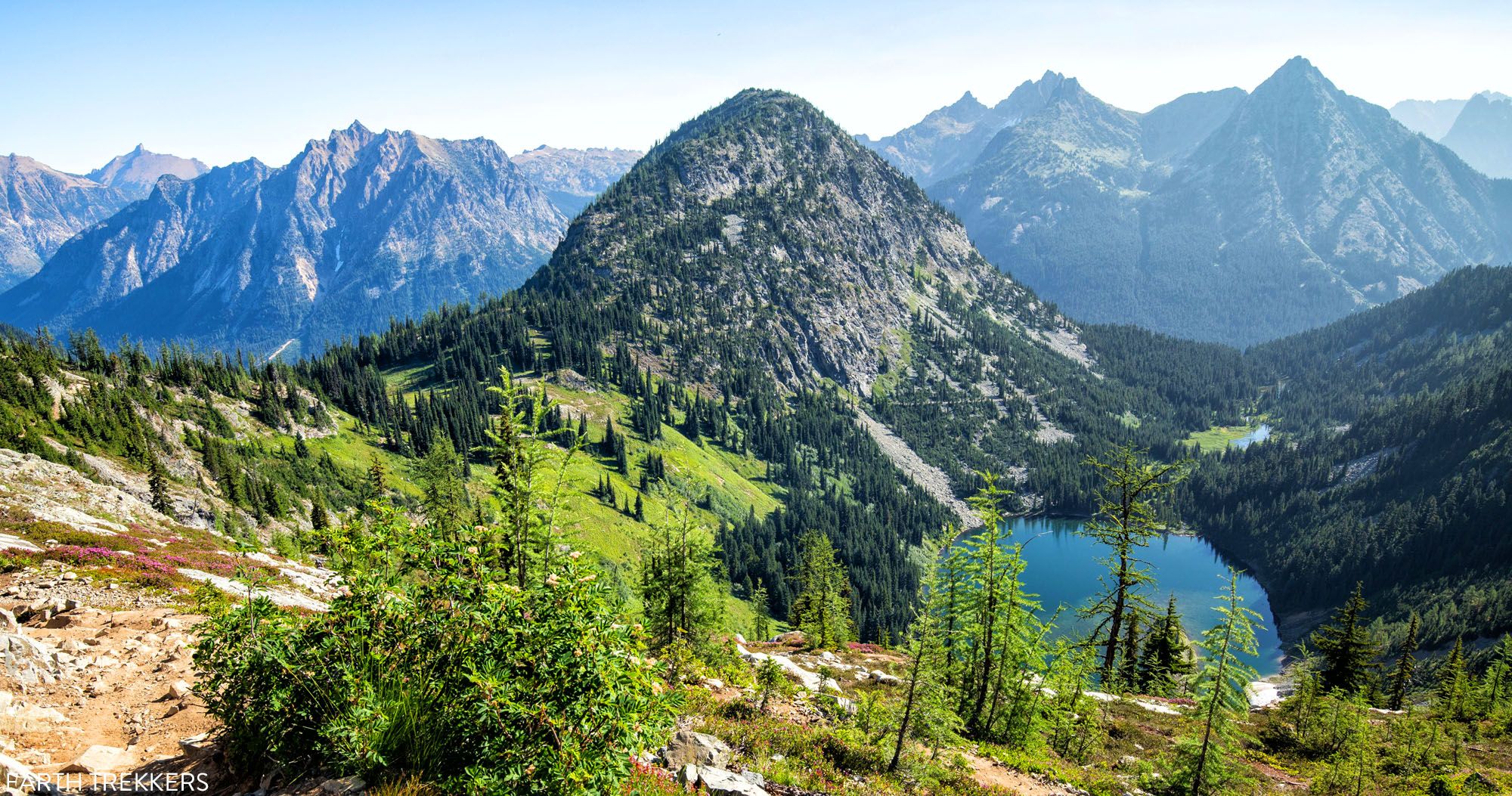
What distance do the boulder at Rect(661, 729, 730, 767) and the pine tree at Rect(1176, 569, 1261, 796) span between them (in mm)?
19456

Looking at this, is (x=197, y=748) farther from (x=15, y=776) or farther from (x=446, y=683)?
(x=446, y=683)

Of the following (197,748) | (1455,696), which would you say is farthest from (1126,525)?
(1455,696)

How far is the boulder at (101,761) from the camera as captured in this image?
30.3 ft

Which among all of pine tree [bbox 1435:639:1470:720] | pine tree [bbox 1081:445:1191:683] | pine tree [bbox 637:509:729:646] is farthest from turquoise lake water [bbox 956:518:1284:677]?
pine tree [bbox 637:509:729:646]

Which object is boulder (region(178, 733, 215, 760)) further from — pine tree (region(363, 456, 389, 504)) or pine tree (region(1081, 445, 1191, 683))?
pine tree (region(363, 456, 389, 504))

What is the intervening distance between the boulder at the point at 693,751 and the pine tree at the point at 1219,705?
1946 centimetres

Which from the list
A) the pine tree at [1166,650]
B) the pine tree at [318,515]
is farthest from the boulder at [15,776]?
the pine tree at [1166,650]

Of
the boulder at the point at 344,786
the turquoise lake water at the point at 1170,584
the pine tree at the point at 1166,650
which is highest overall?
the boulder at the point at 344,786

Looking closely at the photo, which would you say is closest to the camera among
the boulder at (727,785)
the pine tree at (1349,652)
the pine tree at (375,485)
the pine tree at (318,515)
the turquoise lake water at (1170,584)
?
the boulder at (727,785)

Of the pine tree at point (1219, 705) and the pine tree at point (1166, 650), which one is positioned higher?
the pine tree at point (1219, 705)

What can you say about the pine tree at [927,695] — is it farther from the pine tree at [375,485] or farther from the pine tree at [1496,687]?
the pine tree at [375,485]

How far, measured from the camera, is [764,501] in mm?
171625

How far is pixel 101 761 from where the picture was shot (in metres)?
9.60

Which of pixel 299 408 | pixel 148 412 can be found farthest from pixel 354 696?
pixel 299 408
